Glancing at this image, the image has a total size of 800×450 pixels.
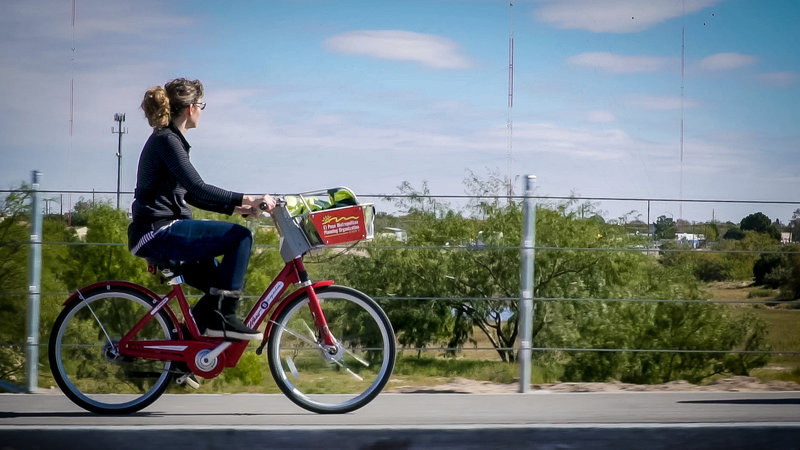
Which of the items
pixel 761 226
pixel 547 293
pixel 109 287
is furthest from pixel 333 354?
pixel 547 293

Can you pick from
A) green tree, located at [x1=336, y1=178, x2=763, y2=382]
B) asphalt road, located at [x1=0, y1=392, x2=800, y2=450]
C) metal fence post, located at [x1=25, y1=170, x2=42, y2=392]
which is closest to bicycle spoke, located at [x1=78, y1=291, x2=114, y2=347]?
asphalt road, located at [x1=0, y1=392, x2=800, y2=450]

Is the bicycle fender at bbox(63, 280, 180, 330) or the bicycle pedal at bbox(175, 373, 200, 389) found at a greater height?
the bicycle fender at bbox(63, 280, 180, 330)

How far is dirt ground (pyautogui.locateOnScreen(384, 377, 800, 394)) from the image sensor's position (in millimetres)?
5652

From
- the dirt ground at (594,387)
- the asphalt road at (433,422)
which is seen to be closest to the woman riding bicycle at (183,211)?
the asphalt road at (433,422)

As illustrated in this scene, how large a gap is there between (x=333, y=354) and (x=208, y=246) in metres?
0.78

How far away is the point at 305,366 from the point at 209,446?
105cm

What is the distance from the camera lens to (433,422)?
3977mm

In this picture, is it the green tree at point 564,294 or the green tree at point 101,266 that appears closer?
the green tree at point 101,266

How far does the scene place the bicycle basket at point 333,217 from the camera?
3955 millimetres

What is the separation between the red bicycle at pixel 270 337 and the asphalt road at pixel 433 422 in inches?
5.1

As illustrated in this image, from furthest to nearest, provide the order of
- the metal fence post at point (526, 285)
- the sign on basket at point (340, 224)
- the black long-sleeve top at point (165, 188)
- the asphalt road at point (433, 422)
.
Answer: the metal fence post at point (526, 285)
the sign on basket at point (340, 224)
the black long-sleeve top at point (165, 188)
the asphalt road at point (433, 422)

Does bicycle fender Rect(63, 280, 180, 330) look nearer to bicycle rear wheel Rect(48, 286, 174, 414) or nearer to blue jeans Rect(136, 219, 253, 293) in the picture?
bicycle rear wheel Rect(48, 286, 174, 414)

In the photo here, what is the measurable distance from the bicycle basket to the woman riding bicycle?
0.16 meters

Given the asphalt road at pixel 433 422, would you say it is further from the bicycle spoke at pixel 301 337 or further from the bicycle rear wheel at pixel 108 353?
the bicycle spoke at pixel 301 337
